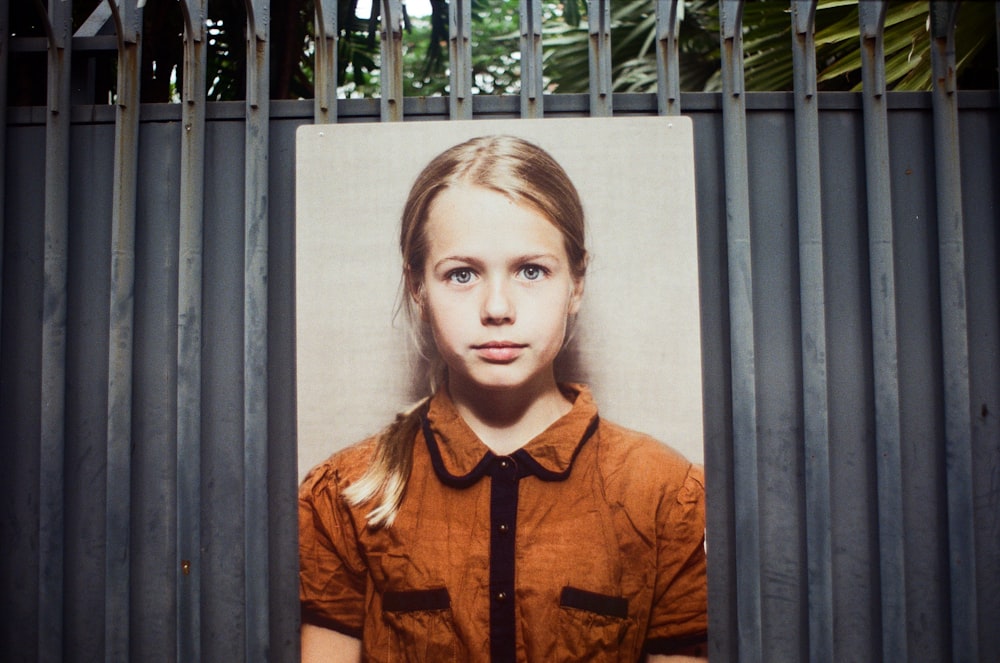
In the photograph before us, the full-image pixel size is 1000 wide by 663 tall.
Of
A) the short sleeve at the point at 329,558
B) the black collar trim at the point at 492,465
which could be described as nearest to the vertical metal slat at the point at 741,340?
the black collar trim at the point at 492,465

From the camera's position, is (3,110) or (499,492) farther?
(3,110)

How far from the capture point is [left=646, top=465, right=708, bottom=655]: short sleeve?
2871 mm

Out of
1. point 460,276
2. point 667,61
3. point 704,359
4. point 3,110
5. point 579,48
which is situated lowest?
point 704,359

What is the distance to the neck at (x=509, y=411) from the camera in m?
2.95

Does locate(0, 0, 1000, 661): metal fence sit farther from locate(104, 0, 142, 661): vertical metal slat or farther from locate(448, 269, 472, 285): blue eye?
locate(448, 269, 472, 285): blue eye

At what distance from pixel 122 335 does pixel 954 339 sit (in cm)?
331

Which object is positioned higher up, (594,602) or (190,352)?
(190,352)

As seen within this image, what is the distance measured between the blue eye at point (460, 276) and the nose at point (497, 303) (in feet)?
0.31

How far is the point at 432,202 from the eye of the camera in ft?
9.77

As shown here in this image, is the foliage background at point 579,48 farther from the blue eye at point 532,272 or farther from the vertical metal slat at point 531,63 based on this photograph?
the blue eye at point 532,272

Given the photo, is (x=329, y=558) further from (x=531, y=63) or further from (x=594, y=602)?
(x=531, y=63)

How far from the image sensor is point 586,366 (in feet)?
9.66

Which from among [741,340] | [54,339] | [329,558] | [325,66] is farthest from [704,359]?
[54,339]

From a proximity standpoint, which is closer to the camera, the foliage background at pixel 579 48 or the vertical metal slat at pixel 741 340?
the vertical metal slat at pixel 741 340
